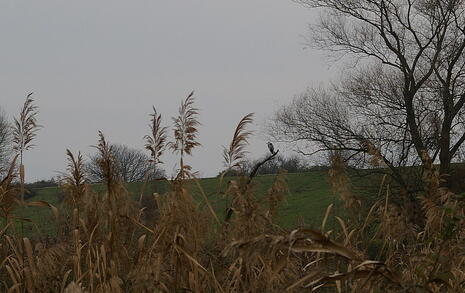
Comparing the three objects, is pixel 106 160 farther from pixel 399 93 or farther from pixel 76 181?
pixel 399 93

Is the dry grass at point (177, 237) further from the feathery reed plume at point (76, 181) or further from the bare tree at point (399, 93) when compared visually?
the bare tree at point (399, 93)

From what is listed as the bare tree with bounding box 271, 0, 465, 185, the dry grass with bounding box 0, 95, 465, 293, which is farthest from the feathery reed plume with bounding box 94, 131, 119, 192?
the bare tree with bounding box 271, 0, 465, 185

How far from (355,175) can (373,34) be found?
5159 millimetres

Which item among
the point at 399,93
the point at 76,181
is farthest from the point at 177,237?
the point at 399,93

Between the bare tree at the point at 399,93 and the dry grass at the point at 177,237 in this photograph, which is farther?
the bare tree at the point at 399,93

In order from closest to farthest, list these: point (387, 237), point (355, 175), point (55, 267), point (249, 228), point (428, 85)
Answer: point (249, 228)
point (55, 267)
point (387, 237)
point (355, 175)
point (428, 85)

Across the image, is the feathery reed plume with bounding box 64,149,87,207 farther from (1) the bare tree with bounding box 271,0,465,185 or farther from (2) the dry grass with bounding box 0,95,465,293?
(1) the bare tree with bounding box 271,0,465,185

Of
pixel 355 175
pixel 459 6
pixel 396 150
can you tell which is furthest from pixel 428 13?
pixel 355 175

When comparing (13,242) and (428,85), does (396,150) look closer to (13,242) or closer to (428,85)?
(428,85)

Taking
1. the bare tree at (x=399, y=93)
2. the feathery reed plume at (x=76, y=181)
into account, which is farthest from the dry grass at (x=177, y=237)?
the bare tree at (x=399, y=93)

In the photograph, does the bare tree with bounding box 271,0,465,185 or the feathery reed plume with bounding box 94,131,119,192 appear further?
the bare tree with bounding box 271,0,465,185

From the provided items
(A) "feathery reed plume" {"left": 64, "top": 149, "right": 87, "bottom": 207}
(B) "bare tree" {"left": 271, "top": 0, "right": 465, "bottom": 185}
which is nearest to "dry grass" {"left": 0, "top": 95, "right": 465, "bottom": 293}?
(A) "feathery reed plume" {"left": 64, "top": 149, "right": 87, "bottom": 207}

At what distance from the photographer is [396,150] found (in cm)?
1892

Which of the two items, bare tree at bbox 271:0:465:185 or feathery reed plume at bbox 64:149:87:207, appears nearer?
feathery reed plume at bbox 64:149:87:207
